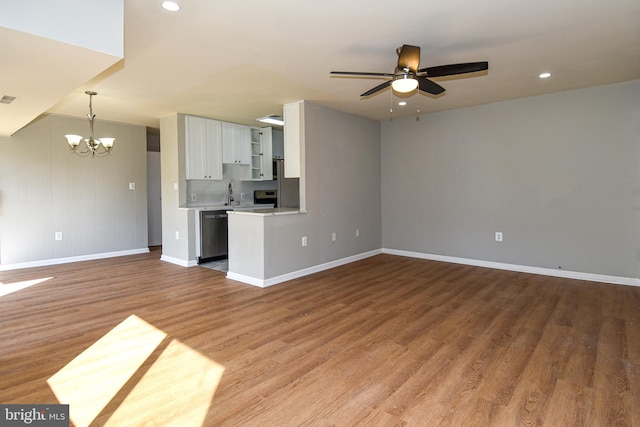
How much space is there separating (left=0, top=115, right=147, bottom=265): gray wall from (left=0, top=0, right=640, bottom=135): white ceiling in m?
0.81

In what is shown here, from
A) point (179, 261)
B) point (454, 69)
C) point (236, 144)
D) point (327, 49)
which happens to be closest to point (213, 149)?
point (236, 144)

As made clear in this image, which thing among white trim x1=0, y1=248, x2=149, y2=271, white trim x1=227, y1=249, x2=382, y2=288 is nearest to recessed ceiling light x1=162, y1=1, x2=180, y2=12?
white trim x1=227, y1=249, x2=382, y2=288

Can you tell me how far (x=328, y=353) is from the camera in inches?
96.8

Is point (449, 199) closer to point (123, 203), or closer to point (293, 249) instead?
point (293, 249)

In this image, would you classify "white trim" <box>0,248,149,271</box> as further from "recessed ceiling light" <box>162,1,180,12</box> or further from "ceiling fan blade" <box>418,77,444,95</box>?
"ceiling fan blade" <box>418,77,444,95</box>

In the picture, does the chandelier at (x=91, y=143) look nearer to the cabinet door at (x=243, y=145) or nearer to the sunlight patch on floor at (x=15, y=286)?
the sunlight patch on floor at (x=15, y=286)

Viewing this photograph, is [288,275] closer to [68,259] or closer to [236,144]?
[236,144]

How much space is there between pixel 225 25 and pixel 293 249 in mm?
2788

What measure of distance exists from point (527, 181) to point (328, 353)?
388 cm

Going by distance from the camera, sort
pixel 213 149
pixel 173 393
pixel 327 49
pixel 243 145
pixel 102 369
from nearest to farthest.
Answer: pixel 173 393 < pixel 102 369 < pixel 327 49 < pixel 213 149 < pixel 243 145

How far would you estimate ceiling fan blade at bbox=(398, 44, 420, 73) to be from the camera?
2.47 m

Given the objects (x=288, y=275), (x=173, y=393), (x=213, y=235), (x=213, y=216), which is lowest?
(x=173, y=393)

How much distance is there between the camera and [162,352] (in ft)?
8.14

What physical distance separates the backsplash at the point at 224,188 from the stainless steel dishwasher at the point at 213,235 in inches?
22.2
